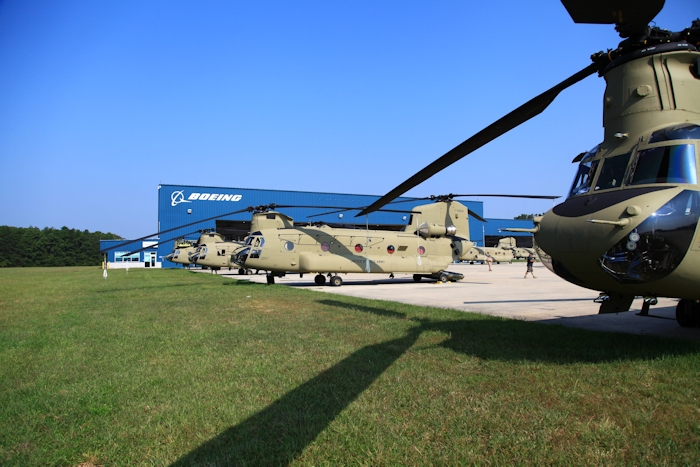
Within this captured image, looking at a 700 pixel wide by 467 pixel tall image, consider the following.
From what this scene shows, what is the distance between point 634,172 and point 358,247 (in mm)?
14746

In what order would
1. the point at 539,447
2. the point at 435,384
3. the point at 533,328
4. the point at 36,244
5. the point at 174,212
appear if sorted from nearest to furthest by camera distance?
the point at 539,447 → the point at 435,384 → the point at 533,328 → the point at 174,212 → the point at 36,244

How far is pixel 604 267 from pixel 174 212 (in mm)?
48335

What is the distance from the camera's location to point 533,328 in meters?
6.84

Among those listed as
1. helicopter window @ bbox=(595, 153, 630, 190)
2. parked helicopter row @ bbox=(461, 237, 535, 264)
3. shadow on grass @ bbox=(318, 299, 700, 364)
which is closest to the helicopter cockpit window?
helicopter window @ bbox=(595, 153, 630, 190)

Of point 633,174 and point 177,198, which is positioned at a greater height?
point 177,198

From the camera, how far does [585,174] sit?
5.39 metres

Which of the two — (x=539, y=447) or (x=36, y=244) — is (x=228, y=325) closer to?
(x=539, y=447)

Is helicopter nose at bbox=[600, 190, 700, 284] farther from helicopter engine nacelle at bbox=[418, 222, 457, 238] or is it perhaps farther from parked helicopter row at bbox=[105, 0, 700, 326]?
helicopter engine nacelle at bbox=[418, 222, 457, 238]

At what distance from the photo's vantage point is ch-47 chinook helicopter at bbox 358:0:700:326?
4.12 meters

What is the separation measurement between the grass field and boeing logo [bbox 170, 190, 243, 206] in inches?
1695

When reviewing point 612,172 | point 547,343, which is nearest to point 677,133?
point 612,172

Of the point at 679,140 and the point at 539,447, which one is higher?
the point at 679,140

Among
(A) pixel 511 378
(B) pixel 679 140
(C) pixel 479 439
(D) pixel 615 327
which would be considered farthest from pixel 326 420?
(D) pixel 615 327

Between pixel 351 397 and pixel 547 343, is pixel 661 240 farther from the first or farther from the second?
pixel 351 397
